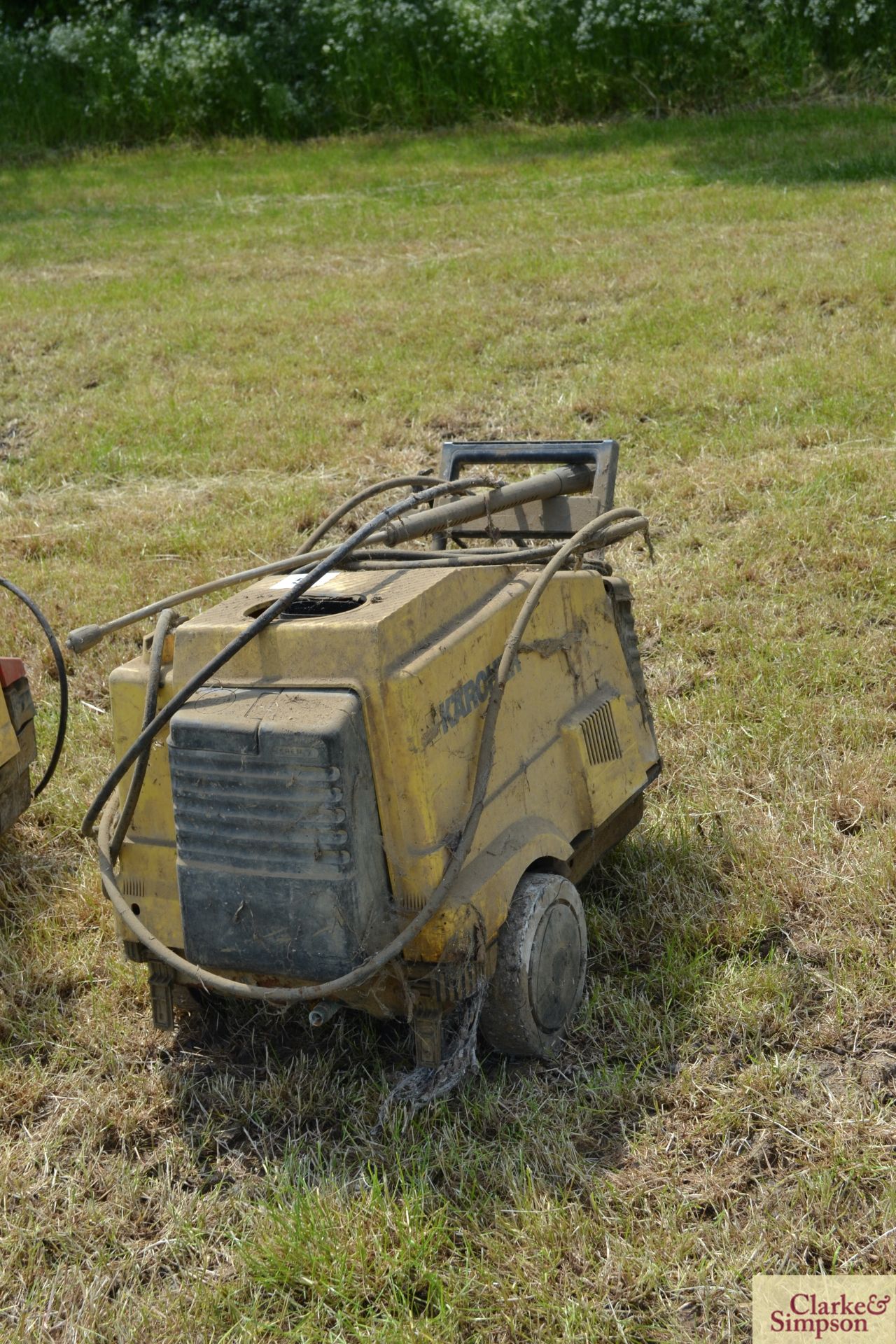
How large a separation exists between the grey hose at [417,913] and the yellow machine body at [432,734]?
0.03 m

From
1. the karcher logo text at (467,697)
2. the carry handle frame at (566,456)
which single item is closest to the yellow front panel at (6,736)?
the carry handle frame at (566,456)

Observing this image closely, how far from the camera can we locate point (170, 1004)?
246 cm

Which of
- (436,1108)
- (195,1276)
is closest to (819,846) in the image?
(436,1108)

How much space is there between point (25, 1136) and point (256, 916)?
0.68 meters

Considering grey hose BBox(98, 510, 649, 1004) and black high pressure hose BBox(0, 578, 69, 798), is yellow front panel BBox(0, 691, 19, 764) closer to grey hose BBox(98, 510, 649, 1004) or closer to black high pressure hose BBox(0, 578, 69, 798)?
black high pressure hose BBox(0, 578, 69, 798)

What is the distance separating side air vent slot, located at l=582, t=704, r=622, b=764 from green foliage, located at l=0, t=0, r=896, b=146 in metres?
→ 11.6

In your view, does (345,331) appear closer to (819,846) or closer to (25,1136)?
Answer: (819,846)

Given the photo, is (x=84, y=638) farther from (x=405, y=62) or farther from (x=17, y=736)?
(x=405, y=62)

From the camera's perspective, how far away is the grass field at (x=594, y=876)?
6.82ft

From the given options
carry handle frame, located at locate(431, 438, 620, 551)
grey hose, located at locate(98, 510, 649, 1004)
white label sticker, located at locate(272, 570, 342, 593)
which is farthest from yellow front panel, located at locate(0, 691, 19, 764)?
carry handle frame, located at locate(431, 438, 620, 551)

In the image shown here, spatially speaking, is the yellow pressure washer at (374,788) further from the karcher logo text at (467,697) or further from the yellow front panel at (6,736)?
the yellow front panel at (6,736)

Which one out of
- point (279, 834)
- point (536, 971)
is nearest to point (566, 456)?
point (536, 971)

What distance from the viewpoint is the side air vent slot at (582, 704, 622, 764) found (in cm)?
267

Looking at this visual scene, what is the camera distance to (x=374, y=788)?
217 centimetres
